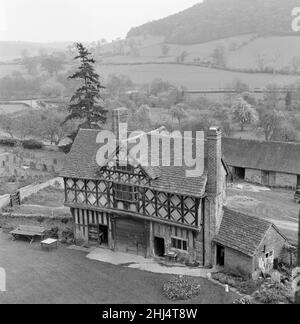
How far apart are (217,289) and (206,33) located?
95.5 metres

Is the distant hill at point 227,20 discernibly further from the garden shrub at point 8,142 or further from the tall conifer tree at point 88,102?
the tall conifer tree at point 88,102

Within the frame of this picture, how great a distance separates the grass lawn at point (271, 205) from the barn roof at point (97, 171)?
7.42 meters

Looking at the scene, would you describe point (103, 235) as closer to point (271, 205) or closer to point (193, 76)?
point (271, 205)

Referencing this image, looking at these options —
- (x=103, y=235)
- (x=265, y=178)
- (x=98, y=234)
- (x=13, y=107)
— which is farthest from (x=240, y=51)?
(x=98, y=234)

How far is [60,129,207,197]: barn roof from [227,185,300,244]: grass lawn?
7415 mm

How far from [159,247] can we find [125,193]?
382 cm

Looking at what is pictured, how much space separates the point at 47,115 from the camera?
6256 centimetres

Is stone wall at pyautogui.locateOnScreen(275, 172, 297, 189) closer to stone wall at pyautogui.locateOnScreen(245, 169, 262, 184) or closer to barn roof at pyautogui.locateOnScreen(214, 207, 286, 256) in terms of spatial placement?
stone wall at pyautogui.locateOnScreen(245, 169, 262, 184)

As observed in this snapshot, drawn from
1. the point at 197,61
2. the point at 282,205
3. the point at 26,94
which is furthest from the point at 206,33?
the point at 282,205

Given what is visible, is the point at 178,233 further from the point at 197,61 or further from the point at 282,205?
the point at 197,61

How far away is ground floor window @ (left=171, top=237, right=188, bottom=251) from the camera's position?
87.7ft

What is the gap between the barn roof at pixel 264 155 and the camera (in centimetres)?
4178

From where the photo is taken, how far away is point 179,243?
26938mm

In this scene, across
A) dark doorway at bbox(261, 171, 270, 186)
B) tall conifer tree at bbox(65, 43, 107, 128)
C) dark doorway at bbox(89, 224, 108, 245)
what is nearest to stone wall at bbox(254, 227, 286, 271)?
dark doorway at bbox(89, 224, 108, 245)
